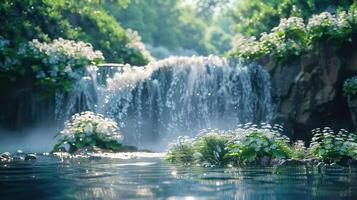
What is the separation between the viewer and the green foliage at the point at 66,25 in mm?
19953

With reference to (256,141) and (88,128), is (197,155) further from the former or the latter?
(88,128)

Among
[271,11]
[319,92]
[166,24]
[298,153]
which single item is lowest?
[298,153]

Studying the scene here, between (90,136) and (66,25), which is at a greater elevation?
(66,25)

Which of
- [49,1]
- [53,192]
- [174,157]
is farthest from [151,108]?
[53,192]

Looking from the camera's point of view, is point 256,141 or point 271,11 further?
point 271,11

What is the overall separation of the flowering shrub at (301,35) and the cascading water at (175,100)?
2.24 ft

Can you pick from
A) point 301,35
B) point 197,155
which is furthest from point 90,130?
point 301,35

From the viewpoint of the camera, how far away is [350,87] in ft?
51.0

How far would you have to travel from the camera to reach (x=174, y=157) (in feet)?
37.6

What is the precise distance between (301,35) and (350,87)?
2.73 metres

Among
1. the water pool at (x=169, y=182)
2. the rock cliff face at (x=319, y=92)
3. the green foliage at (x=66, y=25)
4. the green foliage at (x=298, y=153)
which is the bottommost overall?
the water pool at (x=169, y=182)

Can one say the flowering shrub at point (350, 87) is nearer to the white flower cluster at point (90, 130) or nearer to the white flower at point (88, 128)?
the white flower cluster at point (90, 130)

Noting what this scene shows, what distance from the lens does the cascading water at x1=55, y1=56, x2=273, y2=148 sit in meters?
17.2

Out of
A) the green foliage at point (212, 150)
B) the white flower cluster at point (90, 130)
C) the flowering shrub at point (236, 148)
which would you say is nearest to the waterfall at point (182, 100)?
the white flower cluster at point (90, 130)
